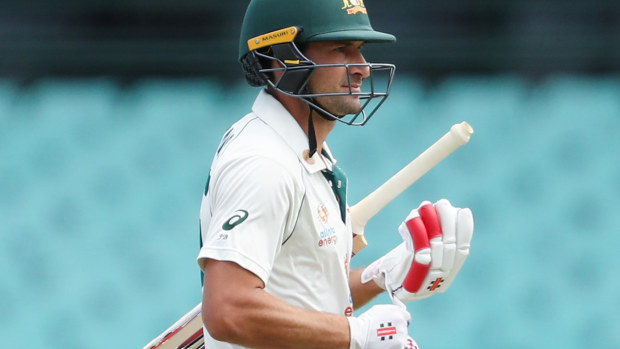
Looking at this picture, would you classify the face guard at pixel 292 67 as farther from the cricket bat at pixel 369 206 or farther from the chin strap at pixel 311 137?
the cricket bat at pixel 369 206

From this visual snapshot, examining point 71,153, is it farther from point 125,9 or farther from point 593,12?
point 593,12

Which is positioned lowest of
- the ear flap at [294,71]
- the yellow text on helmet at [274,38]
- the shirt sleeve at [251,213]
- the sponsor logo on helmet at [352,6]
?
the shirt sleeve at [251,213]

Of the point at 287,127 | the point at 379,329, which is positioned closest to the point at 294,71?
the point at 287,127

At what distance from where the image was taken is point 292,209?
182cm

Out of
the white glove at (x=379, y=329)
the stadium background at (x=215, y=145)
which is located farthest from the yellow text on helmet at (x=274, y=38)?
the stadium background at (x=215, y=145)

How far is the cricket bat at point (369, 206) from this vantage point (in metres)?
2.21

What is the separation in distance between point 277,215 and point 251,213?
51 mm

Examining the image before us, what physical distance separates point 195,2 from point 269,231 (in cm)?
177

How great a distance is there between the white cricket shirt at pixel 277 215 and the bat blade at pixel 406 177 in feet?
0.98

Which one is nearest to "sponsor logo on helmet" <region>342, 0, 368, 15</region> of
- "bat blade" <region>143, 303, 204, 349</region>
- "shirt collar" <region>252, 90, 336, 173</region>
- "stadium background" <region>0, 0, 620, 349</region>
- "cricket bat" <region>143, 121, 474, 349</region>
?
"shirt collar" <region>252, 90, 336, 173</region>

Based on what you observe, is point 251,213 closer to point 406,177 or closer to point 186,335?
point 186,335

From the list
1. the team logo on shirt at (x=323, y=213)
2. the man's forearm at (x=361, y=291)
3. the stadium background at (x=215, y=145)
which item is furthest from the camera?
the stadium background at (x=215, y=145)

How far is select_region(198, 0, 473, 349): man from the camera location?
1727 millimetres

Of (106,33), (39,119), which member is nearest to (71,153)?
(39,119)
